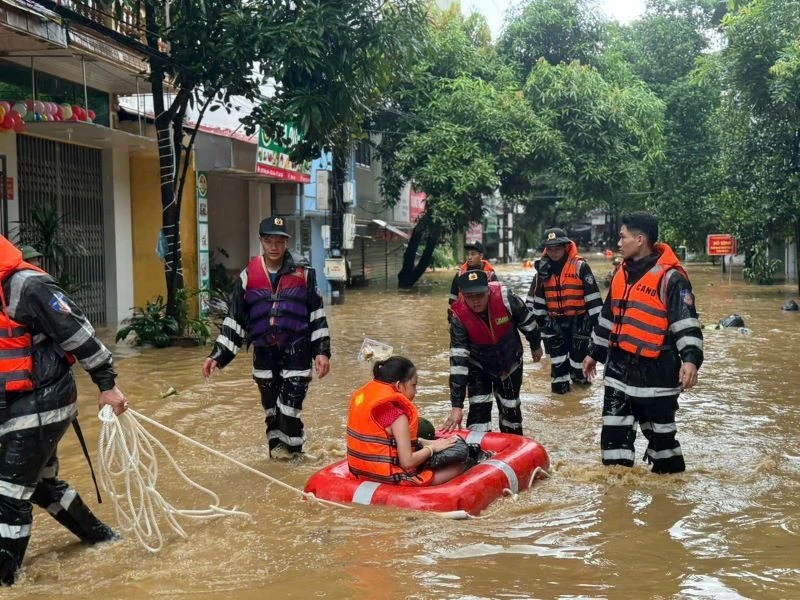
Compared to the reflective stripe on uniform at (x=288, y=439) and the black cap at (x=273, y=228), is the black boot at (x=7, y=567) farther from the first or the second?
the black cap at (x=273, y=228)

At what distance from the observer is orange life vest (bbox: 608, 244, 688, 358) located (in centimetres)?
586

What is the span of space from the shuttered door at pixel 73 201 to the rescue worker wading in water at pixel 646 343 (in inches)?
345

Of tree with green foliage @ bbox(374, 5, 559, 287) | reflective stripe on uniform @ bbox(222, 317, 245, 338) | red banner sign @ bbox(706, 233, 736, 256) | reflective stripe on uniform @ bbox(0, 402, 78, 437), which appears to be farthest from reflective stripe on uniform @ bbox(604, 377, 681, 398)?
red banner sign @ bbox(706, 233, 736, 256)

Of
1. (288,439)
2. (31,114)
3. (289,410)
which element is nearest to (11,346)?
(289,410)

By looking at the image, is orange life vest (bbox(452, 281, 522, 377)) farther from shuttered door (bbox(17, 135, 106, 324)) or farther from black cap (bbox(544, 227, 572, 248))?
shuttered door (bbox(17, 135, 106, 324))

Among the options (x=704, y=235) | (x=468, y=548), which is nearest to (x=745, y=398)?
(x=468, y=548)

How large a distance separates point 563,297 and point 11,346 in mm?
6366

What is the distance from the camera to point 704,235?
1345 inches

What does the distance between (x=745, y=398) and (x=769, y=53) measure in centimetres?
1412

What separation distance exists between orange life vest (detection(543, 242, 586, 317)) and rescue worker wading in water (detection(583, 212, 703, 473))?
329cm

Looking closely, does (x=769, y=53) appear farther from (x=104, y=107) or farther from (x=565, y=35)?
(x=104, y=107)

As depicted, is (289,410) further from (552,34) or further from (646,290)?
(552,34)

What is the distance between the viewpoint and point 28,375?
171 inches

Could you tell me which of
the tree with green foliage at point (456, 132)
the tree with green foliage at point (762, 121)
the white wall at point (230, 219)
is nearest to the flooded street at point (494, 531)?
the tree with green foliage at point (762, 121)
